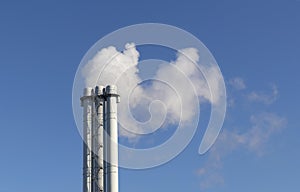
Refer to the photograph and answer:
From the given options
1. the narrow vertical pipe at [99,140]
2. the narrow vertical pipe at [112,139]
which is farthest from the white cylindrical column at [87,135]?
the narrow vertical pipe at [112,139]

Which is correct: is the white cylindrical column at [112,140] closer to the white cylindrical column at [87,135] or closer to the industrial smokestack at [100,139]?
the industrial smokestack at [100,139]

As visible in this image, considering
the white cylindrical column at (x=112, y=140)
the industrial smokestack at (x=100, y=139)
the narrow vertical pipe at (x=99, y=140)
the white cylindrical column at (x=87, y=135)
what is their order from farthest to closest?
the white cylindrical column at (x=87, y=135) → the narrow vertical pipe at (x=99, y=140) → the industrial smokestack at (x=100, y=139) → the white cylindrical column at (x=112, y=140)

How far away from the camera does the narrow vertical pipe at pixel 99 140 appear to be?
7175 centimetres

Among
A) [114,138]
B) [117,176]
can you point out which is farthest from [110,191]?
[114,138]

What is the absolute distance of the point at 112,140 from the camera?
7144 centimetres

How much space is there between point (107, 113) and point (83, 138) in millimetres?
4724

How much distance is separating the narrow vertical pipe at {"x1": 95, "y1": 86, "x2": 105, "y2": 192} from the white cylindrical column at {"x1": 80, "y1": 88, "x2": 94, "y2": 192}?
1.05m

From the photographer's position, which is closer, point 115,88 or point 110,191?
point 110,191

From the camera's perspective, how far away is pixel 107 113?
7381 centimetres

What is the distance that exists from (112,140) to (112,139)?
135mm

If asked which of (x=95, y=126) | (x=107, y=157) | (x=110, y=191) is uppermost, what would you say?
(x=95, y=126)

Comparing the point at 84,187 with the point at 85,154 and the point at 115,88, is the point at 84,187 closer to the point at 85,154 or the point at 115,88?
the point at 85,154

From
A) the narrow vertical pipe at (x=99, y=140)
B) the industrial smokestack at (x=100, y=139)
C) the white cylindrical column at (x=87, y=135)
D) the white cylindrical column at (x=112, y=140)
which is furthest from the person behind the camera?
the white cylindrical column at (x=87, y=135)

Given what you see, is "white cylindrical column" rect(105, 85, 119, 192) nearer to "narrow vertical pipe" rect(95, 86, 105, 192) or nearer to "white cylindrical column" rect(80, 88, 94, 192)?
"narrow vertical pipe" rect(95, 86, 105, 192)
